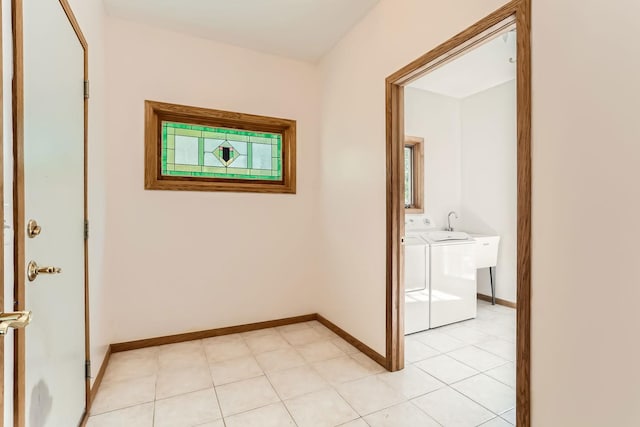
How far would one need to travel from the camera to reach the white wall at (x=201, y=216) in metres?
2.62

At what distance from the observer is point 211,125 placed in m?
3.02

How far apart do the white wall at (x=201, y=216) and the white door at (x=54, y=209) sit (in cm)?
90

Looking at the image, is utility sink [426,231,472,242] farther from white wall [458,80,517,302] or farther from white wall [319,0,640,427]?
white wall [319,0,640,427]

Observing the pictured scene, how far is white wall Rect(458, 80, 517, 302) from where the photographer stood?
371cm

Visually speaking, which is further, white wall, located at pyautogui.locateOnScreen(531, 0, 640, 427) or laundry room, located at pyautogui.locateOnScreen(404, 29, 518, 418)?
laundry room, located at pyautogui.locateOnScreen(404, 29, 518, 418)

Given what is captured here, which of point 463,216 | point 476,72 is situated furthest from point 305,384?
point 476,72

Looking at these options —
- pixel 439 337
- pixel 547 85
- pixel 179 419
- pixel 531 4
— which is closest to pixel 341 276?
pixel 439 337

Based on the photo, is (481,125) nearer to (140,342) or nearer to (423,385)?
(423,385)

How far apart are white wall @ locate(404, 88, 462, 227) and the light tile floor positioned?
1.79 meters

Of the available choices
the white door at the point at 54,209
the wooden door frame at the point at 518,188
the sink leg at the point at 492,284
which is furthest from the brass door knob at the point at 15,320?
the sink leg at the point at 492,284

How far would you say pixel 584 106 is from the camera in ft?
4.05

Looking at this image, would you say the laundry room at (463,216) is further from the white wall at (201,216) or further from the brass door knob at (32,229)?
the brass door knob at (32,229)

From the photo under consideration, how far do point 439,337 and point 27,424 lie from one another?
2883mm

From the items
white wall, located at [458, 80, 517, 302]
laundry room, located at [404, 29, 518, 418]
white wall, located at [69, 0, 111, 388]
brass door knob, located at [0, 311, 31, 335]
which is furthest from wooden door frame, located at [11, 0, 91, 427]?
white wall, located at [458, 80, 517, 302]
